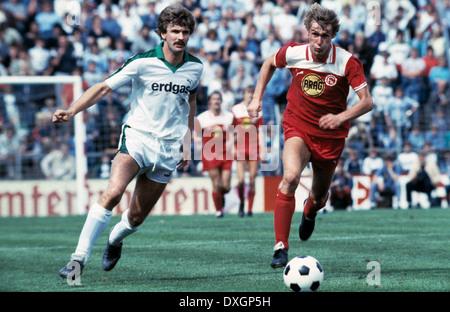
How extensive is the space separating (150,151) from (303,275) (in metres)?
1.84

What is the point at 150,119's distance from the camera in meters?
7.04

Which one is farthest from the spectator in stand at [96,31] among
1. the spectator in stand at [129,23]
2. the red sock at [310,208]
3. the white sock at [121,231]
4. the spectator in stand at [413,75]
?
the white sock at [121,231]

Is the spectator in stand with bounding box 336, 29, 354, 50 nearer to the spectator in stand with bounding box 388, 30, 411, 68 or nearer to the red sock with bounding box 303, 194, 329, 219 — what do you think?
the spectator in stand with bounding box 388, 30, 411, 68

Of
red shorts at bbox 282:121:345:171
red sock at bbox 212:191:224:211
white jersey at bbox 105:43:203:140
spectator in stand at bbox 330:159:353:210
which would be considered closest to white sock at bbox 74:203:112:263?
white jersey at bbox 105:43:203:140

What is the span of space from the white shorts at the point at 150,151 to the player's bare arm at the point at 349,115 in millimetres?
1349

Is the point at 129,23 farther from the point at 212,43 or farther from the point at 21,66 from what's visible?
Result: the point at 21,66

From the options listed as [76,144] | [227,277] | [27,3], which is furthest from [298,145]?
[27,3]

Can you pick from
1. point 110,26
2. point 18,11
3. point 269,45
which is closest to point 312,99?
point 269,45

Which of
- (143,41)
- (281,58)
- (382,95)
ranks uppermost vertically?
(143,41)

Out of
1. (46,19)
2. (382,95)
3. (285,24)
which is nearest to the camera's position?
(382,95)

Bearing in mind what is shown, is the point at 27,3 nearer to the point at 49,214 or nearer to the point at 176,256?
the point at 49,214

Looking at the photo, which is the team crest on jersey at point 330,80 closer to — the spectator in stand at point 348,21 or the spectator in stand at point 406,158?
the spectator in stand at point 406,158

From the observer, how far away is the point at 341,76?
25.3 ft

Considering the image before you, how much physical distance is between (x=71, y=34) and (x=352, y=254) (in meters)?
12.4
